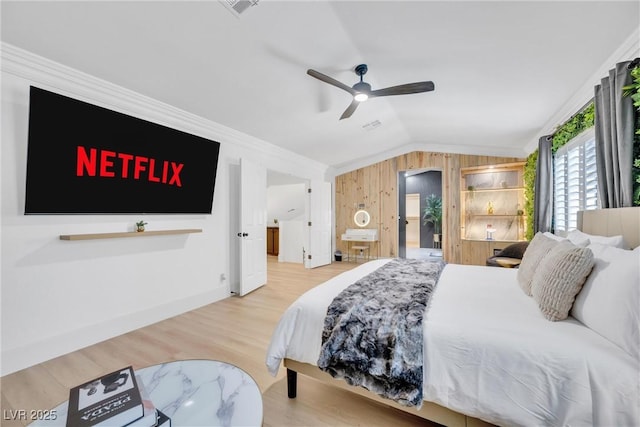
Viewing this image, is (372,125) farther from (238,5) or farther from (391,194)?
(238,5)

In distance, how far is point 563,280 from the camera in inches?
54.3

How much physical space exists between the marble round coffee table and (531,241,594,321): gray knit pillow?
1.51m

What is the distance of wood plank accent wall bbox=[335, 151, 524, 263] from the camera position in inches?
233

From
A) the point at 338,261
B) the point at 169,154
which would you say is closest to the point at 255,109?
the point at 169,154

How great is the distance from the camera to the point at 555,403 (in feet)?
3.54

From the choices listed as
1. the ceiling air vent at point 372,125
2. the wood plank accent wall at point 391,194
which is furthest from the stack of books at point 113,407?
the wood plank accent wall at point 391,194

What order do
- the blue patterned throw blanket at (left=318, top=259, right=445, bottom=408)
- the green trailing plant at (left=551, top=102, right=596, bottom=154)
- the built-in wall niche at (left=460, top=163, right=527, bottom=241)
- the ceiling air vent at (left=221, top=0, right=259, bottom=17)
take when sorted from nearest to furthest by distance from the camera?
the blue patterned throw blanket at (left=318, top=259, right=445, bottom=408) < the ceiling air vent at (left=221, top=0, right=259, bottom=17) < the green trailing plant at (left=551, top=102, right=596, bottom=154) < the built-in wall niche at (left=460, top=163, right=527, bottom=241)

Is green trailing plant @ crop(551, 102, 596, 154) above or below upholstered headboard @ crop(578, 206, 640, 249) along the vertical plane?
above

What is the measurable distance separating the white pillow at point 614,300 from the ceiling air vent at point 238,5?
2745 millimetres

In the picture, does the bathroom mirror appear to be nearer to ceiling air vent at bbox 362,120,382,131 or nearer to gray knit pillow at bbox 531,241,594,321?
ceiling air vent at bbox 362,120,382,131

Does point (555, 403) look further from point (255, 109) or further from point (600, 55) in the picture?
point (255, 109)

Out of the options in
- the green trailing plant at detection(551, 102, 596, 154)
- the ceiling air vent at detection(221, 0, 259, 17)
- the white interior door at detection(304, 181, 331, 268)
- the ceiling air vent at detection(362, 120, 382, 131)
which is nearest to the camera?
the ceiling air vent at detection(221, 0, 259, 17)

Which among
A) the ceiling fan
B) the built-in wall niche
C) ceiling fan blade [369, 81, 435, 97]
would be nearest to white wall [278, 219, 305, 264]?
the built-in wall niche

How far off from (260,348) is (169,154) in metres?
2.38
